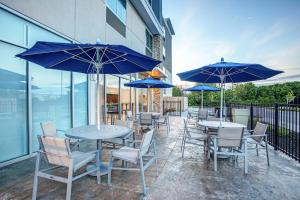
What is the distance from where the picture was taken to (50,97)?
5.14 m

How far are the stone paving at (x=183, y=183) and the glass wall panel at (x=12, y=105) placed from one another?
0.37 metres

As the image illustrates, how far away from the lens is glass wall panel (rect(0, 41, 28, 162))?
389cm

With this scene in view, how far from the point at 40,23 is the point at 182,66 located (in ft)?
112

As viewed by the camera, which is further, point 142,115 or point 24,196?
point 142,115

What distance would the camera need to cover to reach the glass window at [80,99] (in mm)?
6199

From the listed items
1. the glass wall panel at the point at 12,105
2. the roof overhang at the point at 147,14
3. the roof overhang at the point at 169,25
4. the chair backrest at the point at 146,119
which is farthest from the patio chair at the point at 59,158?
the roof overhang at the point at 169,25

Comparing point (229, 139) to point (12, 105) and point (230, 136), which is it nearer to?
point (230, 136)

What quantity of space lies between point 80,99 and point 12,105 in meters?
2.44

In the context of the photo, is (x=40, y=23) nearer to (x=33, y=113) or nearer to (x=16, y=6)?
(x=16, y=6)

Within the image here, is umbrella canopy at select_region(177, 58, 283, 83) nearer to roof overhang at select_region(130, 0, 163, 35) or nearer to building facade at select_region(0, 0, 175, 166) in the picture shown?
building facade at select_region(0, 0, 175, 166)

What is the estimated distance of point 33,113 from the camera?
181 inches

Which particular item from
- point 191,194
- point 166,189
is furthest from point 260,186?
point 166,189

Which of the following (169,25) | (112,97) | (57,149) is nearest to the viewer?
(57,149)

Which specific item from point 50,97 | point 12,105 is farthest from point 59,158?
point 50,97
